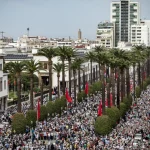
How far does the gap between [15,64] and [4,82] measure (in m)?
19.6

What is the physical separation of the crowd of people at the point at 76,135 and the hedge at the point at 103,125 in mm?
562

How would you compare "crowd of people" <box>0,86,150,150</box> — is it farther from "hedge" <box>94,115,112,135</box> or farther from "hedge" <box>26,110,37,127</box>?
"hedge" <box>26,110,37,127</box>

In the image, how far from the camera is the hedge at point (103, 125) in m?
60.4

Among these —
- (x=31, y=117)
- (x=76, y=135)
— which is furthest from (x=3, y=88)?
(x=76, y=135)

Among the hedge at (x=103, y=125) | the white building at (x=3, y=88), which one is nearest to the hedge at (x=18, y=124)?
the hedge at (x=103, y=125)

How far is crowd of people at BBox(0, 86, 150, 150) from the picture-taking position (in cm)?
5122

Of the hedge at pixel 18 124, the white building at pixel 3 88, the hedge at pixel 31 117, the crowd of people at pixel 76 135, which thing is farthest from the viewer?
the white building at pixel 3 88

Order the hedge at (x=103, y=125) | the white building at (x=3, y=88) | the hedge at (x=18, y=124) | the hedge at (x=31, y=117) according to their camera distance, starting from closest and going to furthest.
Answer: the hedge at (x=18, y=124) → the hedge at (x=103, y=125) → the hedge at (x=31, y=117) → the white building at (x=3, y=88)

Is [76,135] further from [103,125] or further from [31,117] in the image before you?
[31,117]

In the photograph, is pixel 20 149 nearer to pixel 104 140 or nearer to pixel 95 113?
pixel 104 140

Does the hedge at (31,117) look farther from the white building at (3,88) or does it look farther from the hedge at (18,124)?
the white building at (3,88)

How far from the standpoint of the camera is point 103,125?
60625 mm

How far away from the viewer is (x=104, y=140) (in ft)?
178

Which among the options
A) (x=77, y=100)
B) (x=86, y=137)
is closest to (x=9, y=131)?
(x=86, y=137)
